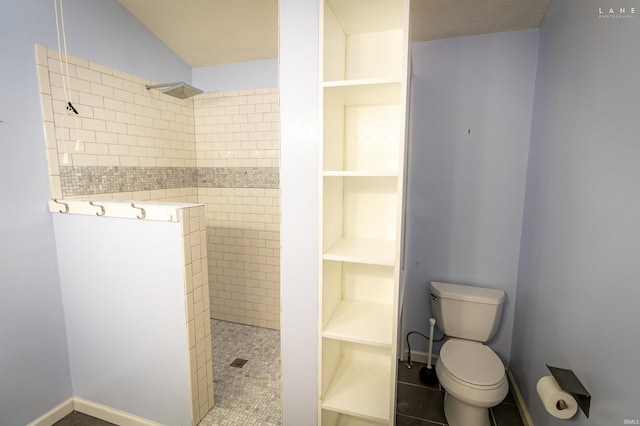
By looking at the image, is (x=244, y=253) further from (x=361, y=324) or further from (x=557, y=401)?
(x=557, y=401)

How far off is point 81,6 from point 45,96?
25.8 inches

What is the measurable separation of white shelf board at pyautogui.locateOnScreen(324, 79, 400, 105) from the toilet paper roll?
4.54 ft

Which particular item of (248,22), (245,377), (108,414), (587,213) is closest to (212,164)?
(248,22)

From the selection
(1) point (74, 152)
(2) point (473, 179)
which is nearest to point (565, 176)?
(2) point (473, 179)

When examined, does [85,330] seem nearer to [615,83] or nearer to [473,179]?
[473,179]

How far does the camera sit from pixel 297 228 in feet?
4.36

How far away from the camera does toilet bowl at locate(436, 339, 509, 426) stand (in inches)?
63.9

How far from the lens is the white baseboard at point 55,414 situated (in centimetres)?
174

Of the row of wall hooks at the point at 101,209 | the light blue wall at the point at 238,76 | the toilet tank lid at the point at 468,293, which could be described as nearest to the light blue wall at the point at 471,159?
the toilet tank lid at the point at 468,293

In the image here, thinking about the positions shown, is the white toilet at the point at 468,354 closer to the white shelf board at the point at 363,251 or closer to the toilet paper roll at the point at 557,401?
the toilet paper roll at the point at 557,401

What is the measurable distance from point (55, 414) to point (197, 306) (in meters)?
1.19

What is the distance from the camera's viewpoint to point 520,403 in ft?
6.42

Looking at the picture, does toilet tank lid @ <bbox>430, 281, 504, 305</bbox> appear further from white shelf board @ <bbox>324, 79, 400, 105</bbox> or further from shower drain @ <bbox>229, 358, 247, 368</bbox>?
shower drain @ <bbox>229, 358, 247, 368</bbox>

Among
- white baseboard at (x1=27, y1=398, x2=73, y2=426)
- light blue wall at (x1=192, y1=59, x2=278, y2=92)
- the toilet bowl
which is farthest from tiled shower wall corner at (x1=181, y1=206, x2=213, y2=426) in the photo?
light blue wall at (x1=192, y1=59, x2=278, y2=92)
